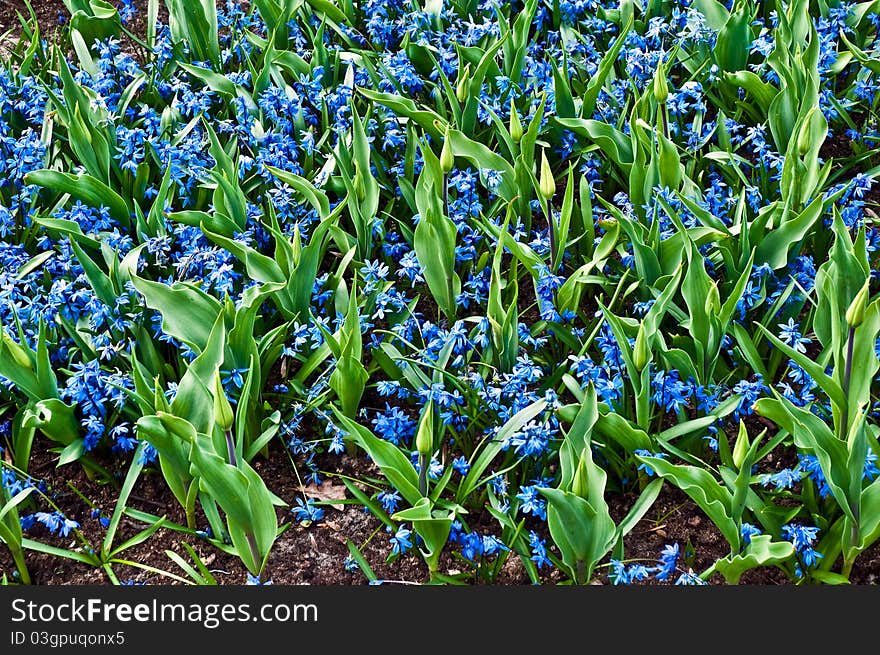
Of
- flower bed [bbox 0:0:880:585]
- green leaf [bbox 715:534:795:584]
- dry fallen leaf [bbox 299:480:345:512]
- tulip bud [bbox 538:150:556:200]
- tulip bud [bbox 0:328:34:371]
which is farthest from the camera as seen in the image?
tulip bud [bbox 538:150:556:200]

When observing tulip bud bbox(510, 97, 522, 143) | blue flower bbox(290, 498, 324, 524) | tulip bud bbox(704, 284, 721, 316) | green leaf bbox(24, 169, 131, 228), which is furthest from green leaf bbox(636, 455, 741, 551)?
green leaf bbox(24, 169, 131, 228)

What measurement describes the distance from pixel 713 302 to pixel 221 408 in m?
1.37

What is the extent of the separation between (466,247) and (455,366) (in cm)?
45

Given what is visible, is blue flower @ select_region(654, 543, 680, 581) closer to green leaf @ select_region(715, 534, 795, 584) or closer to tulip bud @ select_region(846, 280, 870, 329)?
green leaf @ select_region(715, 534, 795, 584)

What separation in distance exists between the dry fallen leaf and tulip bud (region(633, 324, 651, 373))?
93 centimetres

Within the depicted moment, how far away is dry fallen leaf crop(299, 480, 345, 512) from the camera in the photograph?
9.97ft

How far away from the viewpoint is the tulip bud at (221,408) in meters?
2.47

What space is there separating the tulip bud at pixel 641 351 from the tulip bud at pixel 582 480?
0.43 metres

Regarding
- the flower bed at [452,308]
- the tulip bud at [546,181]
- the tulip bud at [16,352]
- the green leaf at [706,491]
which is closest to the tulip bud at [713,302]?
the flower bed at [452,308]

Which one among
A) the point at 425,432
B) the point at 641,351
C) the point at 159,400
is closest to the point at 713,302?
the point at 641,351

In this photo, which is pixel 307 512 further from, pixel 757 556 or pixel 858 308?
pixel 858 308

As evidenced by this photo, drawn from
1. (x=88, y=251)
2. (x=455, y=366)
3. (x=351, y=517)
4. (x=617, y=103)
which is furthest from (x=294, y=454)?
(x=617, y=103)

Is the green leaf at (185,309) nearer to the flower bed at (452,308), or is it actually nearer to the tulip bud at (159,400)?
the flower bed at (452,308)

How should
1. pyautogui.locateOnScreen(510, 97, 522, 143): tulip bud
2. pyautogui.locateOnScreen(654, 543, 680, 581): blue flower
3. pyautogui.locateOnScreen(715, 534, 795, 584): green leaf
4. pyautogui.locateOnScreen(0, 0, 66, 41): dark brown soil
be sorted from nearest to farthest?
pyautogui.locateOnScreen(715, 534, 795, 584): green leaf, pyautogui.locateOnScreen(654, 543, 680, 581): blue flower, pyautogui.locateOnScreen(510, 97, 522, 143): tulip bud, pyautogui.locateOnScreen(0, 0, 66, 41): dark brown soil
